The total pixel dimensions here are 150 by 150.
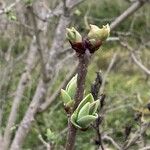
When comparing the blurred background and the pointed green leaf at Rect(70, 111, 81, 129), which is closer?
the pointed green leaf at Rect(70, 111, 81, 129)

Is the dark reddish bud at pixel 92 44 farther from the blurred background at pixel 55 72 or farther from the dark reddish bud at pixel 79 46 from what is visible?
the blurred background at pixel 55 72

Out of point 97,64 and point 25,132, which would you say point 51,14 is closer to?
point 25,132

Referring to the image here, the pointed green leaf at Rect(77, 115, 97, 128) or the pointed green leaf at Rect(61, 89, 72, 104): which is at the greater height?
the pointed green leaf at Rect(61, 89, 72, 104)

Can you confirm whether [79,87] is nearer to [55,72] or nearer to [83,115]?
[83,115]

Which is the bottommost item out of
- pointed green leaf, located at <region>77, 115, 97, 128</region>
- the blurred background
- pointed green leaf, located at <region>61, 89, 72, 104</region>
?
the blurred background

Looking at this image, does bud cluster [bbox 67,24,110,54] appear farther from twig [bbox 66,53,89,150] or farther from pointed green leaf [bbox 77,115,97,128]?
pointed green leaf [bbox 77,115,97,128]

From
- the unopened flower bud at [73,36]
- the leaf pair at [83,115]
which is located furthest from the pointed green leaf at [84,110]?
the unopened flower bud at [73,36]

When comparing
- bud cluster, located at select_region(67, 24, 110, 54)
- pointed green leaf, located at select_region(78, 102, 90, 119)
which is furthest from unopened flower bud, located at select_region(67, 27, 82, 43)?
pointed green leaf, located at select_region(78, 102, 90, 119)

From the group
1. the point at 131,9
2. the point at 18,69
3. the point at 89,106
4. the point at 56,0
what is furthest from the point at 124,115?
the point at 89,106

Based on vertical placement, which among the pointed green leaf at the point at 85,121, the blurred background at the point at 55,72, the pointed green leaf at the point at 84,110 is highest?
the pointed green leaf at the point at 84,110
